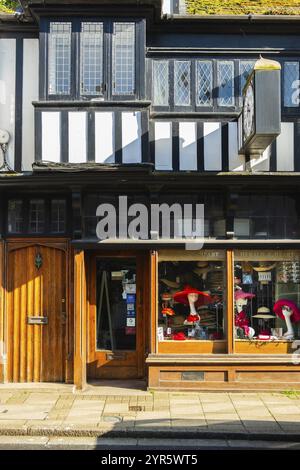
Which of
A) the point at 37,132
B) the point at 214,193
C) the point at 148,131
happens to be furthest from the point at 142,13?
the point at 214,193

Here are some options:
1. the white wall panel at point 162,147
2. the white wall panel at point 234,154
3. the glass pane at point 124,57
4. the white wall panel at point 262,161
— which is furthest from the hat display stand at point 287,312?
the glass pane at point 124,57

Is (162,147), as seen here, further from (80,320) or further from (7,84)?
(80,320)

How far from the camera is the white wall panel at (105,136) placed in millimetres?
9859

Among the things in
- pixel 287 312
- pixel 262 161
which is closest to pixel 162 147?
pixel 262 161

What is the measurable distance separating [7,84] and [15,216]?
245 centimetres

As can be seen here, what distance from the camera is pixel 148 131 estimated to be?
32.6ft

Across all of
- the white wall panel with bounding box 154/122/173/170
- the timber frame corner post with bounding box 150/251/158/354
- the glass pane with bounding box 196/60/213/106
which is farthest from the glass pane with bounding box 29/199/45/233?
the glass pane with bounding box 196/60/213/106

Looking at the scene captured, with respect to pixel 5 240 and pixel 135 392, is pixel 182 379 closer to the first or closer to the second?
pixel 135 392

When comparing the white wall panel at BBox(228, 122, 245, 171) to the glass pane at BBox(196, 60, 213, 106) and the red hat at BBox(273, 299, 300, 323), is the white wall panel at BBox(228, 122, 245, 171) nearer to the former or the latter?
the glass pane at BBox(196, 60, 213, 106)

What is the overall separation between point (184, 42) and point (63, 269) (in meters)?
4.79

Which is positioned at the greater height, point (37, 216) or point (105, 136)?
point (105, 136)

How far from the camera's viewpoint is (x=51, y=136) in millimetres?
9883

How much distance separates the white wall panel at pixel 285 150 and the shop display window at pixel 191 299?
2.10 meters

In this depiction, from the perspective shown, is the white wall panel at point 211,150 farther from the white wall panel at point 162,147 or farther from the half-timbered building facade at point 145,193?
the white wall panel at point 162,147
